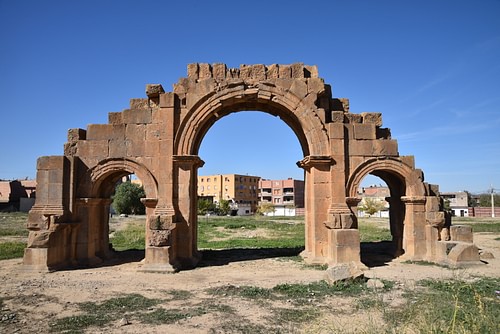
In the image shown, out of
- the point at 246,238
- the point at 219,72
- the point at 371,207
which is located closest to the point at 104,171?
the point at 219,72

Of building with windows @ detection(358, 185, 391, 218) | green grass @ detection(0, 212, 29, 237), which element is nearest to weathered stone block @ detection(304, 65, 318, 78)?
green grass @ detection(0, 212, 29, 237)

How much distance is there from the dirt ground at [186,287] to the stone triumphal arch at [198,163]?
3.39 ft

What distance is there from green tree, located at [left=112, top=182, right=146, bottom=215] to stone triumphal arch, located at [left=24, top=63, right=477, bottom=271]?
39189mm

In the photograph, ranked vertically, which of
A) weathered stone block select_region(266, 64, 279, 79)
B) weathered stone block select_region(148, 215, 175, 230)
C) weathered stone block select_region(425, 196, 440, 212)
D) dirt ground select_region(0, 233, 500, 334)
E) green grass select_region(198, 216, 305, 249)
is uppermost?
weathered stone block select_region(266, 64, 279, 79)

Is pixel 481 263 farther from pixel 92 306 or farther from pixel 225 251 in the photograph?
pixel 92 306

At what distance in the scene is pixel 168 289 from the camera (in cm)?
818

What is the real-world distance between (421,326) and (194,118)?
8.72 m

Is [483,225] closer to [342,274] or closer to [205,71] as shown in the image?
[342,274]

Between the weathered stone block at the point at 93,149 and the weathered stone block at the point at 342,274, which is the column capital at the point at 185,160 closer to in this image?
the weathered stone block at the point at 93,149

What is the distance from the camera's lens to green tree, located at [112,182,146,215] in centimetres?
4994

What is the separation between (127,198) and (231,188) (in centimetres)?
3012

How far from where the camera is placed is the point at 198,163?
1175 centimetres

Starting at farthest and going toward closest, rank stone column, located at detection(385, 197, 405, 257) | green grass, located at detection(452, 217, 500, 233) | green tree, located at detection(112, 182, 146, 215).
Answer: green tree, located at detection(112, 182, 146, 215) < green grass, located at detection(452, 217, 500, 233) < stone column, located at detection(385, 197, 405, 257)

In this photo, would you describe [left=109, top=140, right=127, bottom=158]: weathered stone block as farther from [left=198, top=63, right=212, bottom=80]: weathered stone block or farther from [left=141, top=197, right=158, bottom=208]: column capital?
[left=198, top=63, right=212, bottom=80]: weathered stone block
